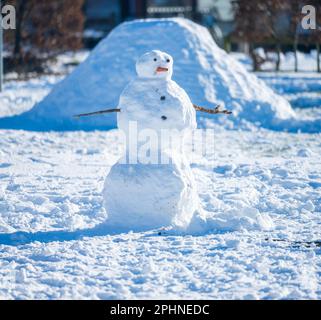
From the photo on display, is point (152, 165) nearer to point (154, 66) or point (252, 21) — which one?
point (154, 66)

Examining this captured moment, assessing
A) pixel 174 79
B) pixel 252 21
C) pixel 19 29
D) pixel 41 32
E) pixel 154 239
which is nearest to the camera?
pixel 154 239

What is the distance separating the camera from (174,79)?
44.4ft

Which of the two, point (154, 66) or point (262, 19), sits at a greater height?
point (262, 19)

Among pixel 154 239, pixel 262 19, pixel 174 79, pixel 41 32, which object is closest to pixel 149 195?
pixel 154 239

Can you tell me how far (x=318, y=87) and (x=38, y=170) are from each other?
11179 mm

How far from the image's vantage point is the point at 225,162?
31.9 ft

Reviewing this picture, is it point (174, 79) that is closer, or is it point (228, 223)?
point (228, 223)

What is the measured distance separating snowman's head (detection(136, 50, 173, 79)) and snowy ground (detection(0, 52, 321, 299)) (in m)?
1.40

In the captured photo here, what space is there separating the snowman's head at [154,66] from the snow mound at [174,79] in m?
6.35

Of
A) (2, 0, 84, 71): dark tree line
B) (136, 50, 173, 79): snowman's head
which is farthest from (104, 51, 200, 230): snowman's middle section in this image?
(2, 0, 84, 71): dark tree line

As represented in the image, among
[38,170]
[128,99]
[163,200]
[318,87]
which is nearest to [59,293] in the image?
[163,200]

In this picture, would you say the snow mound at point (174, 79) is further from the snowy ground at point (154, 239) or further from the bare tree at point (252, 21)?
the bare tree at point (252, 21)

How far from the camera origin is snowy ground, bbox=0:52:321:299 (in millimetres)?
5027

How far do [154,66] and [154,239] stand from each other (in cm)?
153
